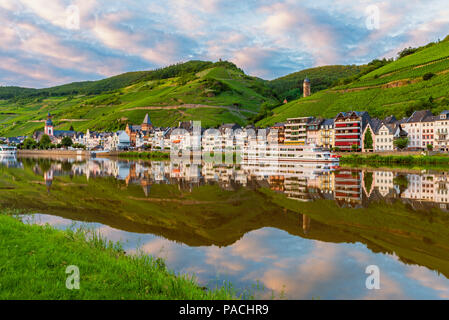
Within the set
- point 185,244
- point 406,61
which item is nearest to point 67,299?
point 185,244

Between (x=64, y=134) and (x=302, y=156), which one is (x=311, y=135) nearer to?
(x=302, y=156)

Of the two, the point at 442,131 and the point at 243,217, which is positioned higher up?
the point at 442,131

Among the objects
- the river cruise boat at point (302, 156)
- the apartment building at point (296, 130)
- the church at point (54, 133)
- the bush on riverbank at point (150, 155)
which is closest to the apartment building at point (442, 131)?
the river cruise boat at point (302, 156)

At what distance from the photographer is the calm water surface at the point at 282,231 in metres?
9.96

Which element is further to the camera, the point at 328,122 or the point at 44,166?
the point at 328,122

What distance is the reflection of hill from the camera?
14.1 m

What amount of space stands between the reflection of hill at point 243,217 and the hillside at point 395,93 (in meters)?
79.4

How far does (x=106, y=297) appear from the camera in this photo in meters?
6.84

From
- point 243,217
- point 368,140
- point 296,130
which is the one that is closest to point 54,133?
point 296,130

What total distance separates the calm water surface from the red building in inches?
2510

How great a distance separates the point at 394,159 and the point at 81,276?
235 ft

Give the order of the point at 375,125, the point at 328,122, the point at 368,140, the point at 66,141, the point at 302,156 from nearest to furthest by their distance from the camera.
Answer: the point at 302,156
the point at 368,140
the point at 375,125
the point at 328,122
the point at 66,141

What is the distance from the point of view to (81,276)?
7.95 meters

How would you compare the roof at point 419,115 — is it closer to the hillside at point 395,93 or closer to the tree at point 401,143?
the hillside at point 395,93
